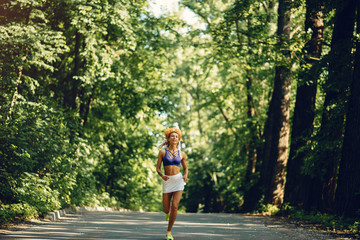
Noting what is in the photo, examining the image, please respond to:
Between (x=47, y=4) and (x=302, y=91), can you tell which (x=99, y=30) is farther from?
(x=302, y=91)

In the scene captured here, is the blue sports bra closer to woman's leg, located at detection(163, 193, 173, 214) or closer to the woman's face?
the woman's face

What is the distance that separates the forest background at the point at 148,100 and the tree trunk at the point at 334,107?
33mm

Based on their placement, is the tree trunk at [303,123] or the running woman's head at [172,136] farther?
the tree trunk at [303,123]

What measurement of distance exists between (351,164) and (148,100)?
537 inches

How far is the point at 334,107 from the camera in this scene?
47.6 ft

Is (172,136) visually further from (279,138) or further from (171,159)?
(279,138)

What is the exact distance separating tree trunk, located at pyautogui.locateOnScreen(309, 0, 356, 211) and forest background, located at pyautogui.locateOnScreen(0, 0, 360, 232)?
0.11 feet

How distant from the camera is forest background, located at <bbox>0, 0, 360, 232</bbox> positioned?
12188 mm

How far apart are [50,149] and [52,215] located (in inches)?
67.1

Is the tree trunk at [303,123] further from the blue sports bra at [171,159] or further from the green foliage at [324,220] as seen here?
the blue sports bra at [171,159]

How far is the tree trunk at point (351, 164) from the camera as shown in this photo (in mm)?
11688

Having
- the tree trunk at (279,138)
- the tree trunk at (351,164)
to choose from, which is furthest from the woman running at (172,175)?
the tree trunk at (279,138)

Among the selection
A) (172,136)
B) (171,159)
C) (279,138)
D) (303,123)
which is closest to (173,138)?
(172,136)

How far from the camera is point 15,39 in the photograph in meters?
15.4
